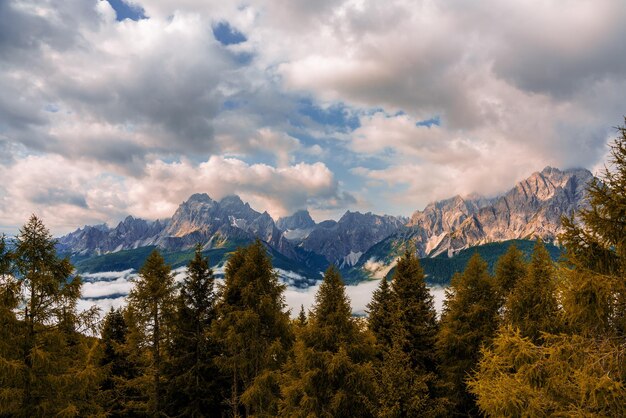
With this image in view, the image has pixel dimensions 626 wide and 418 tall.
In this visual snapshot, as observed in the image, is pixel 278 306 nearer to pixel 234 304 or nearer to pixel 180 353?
pixel 234 304

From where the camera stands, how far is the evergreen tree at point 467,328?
84.4 ft

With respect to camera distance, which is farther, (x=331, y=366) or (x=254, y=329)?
(x=254, y=329)

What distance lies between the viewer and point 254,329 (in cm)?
2233

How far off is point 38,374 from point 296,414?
36.7 feet

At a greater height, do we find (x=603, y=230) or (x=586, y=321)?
(x=603, y=230)

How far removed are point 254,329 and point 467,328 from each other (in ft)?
51.2

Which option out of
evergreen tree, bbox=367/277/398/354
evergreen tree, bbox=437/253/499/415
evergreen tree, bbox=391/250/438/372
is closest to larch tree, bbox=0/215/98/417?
evergreen tree, bbox=391/250/438/372

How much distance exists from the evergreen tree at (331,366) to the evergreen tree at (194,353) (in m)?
8.50

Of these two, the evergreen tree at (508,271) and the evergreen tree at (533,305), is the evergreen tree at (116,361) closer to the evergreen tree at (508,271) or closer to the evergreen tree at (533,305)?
the evergreen tree at (533,305)

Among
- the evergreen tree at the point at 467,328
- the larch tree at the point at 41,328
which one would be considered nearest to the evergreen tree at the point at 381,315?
the evergreen tree at the point at 467,328

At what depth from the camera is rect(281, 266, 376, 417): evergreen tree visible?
17.4 m

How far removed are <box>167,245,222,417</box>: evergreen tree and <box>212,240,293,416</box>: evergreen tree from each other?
8.05 ft

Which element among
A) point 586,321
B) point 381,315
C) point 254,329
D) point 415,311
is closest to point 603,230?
point 586,321

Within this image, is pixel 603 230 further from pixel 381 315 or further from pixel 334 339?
pixel 381 315
